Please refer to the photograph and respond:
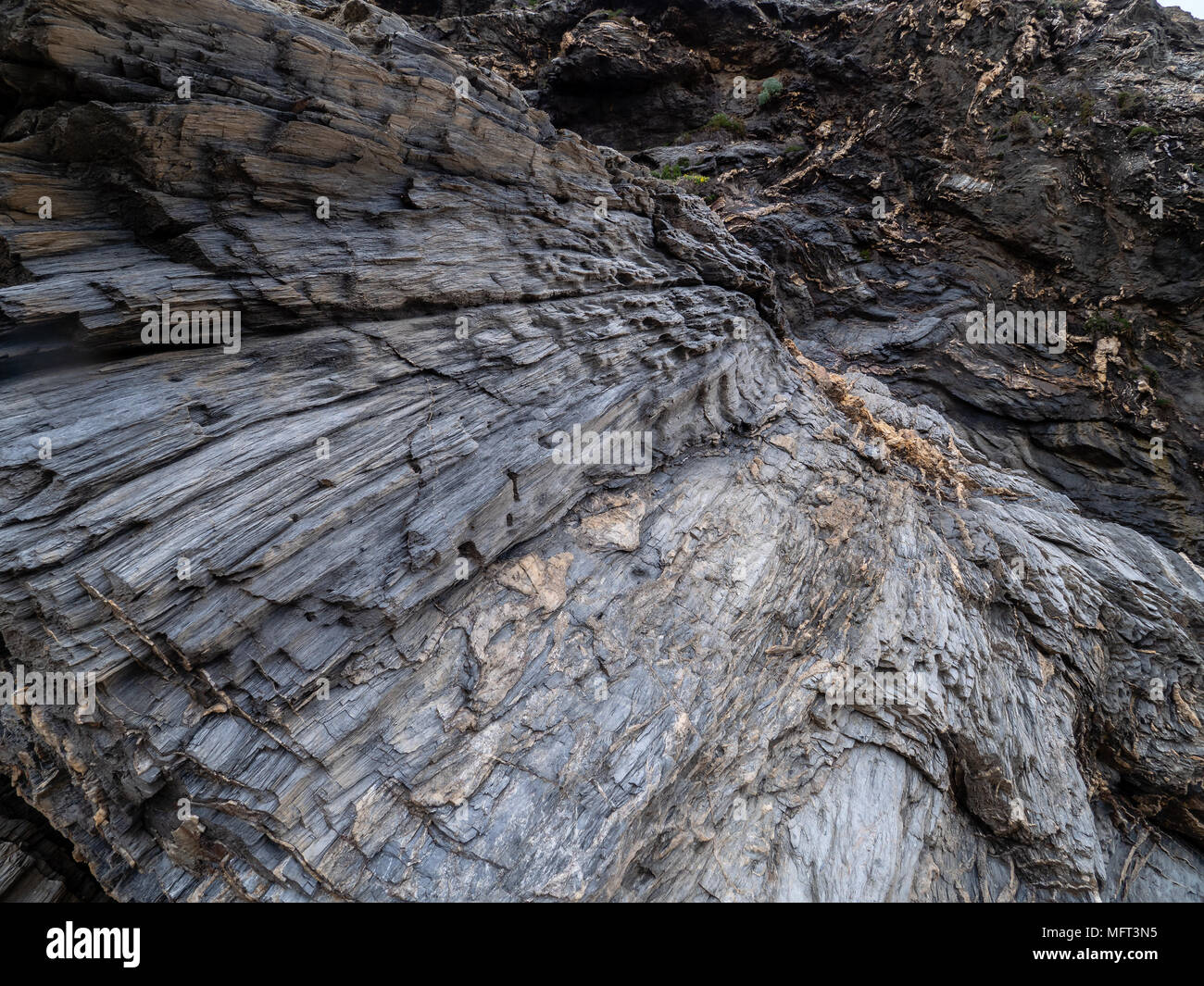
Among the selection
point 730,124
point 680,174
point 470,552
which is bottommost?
point 470,552

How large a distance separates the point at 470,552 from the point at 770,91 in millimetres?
26184

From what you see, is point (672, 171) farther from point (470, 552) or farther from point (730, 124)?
point (470, 552)

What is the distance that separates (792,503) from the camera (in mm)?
11242

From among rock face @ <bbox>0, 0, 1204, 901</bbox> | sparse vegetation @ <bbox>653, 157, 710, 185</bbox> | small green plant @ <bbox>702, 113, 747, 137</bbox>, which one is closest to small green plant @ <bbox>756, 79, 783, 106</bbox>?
small green plant @ <bbox>702, 113, 747, 137</bbox>

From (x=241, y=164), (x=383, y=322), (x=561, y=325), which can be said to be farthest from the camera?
(x=561, y=325)

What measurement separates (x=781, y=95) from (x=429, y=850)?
2998cm

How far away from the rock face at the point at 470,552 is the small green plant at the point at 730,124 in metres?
12.4

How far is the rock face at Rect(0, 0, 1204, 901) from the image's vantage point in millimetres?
6148

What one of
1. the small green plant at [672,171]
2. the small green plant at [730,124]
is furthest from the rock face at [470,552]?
the small green plant at [730,124]

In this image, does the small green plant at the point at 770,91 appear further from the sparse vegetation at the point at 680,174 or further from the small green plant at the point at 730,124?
A: the sparse vegetation at the point at 680,174

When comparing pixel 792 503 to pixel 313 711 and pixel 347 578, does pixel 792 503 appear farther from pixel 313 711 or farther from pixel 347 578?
pixel 313 711

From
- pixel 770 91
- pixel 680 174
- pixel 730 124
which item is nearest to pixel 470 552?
pixel 680 174

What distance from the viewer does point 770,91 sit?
2378 centimetres

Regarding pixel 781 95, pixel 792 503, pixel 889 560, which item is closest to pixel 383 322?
pixel 792 503
